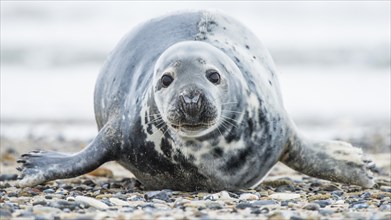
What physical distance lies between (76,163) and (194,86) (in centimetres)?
149

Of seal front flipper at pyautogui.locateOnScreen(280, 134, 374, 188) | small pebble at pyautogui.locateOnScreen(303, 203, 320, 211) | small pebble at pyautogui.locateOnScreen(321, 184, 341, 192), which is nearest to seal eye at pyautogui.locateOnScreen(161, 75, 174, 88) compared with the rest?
small pebble at pyautogui.locateOnScreen(303, 203, 320, 211)

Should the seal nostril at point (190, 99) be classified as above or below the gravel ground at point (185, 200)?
above

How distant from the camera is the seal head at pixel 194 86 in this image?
5.29 meters

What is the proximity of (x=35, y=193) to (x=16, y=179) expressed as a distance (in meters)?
1.04

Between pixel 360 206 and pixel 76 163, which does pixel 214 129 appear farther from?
pixel 76 163

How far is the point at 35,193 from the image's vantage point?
19.7ft

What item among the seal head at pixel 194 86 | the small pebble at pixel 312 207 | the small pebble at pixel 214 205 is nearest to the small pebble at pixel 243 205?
the small pebble at pixel 214 205

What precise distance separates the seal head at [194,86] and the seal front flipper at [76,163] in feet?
2.57

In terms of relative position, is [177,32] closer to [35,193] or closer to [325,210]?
[35,193]

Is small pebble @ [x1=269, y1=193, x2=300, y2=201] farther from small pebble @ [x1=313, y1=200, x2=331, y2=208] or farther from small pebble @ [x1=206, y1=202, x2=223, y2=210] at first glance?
small pebble @ [x1=206, y1=202, x2=223, y2=210]

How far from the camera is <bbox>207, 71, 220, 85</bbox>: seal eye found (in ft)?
18.4

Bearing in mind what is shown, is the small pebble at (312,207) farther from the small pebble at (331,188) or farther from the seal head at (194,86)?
the small pebble at (331,188)

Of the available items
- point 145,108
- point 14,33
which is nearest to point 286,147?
point 145,108

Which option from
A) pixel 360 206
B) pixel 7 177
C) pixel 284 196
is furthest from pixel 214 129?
pixel 7 177
